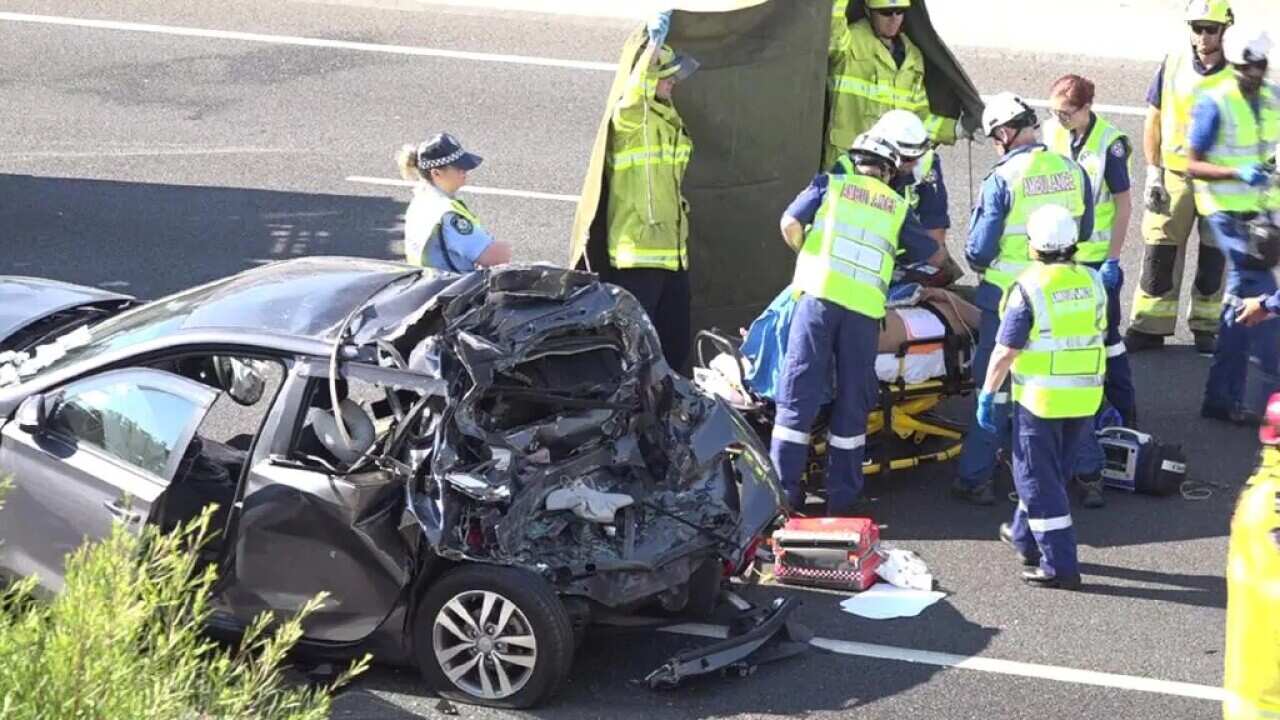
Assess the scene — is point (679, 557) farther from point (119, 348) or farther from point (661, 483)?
point (119, 348)

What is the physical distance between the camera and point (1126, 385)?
10.4 m

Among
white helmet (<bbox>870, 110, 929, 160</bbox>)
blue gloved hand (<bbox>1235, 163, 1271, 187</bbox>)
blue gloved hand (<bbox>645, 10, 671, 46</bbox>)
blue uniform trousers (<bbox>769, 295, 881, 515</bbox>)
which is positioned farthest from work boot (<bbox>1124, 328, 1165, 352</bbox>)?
blue gloved hand (<bbox>645, 10, 671, 46</bbox>)

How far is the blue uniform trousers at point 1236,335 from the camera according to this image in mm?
10531

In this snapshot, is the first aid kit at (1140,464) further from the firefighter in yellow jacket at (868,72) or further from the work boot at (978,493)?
the firefighter in yellow jacket at (868,72)

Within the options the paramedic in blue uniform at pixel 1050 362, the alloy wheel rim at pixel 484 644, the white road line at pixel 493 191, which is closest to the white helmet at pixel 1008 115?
the paramedic in blue uniform at pixel 1050 362

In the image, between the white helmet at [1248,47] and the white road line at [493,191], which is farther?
the white road line at [493,191]

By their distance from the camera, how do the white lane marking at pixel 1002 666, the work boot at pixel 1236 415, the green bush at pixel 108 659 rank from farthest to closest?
the work boot at pixel 1236 415 → the white lane marking at pixel 1002 666 → the green bush at pixel 108 659

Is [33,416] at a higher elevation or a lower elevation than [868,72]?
lower

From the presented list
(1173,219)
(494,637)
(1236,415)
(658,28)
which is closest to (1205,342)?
(1173,219)

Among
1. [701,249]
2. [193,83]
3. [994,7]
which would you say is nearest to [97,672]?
[701,249]

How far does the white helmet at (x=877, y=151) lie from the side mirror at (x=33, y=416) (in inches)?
152

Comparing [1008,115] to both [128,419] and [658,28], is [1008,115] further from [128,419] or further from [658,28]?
[128,419]

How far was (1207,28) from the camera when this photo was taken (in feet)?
35.6

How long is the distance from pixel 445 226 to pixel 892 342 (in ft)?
7.55
